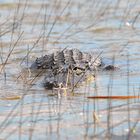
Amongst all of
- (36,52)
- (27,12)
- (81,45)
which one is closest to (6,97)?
(36,52)

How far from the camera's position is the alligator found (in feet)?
24.5

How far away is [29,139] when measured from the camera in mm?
4984

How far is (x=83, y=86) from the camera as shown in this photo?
7387 mm

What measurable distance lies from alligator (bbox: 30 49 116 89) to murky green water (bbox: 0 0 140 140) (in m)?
0.16

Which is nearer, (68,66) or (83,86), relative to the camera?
(83,86)

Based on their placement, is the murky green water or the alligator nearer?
the murky green water

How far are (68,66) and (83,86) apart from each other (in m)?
1.01

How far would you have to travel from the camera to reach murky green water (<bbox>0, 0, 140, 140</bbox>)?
5.45 m

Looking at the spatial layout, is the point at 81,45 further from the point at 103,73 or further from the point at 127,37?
the point at 103,73

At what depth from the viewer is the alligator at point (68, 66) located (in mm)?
7465

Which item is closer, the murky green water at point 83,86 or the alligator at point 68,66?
the murky green water at point 83,86

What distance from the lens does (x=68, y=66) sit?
8344mm

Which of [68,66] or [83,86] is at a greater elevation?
[68,66]

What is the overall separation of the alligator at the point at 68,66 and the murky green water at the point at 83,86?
0.52ft
